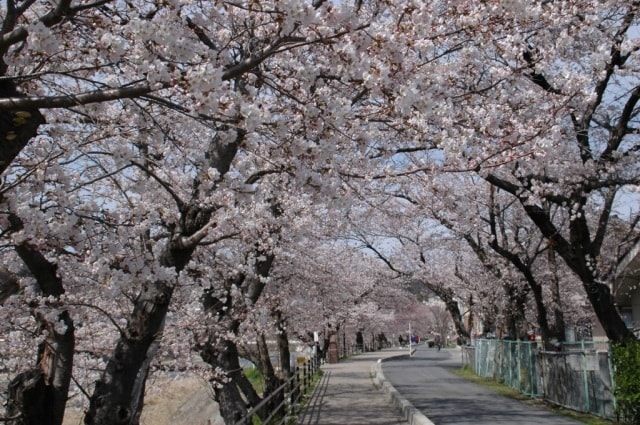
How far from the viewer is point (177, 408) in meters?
25.0

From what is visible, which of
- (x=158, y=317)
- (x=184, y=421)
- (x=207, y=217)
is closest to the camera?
(x=158, y=317)

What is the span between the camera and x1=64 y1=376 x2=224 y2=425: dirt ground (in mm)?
18142

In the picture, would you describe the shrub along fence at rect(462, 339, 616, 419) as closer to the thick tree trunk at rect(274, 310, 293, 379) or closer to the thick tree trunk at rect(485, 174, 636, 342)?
the thick tree trunk at rect(485, 174, 636, 342)

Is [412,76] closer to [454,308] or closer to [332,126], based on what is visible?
[332,126]

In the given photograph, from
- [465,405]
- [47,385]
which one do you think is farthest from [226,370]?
[465,405]

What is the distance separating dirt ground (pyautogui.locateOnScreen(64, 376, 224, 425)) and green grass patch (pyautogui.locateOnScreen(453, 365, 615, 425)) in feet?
25.9

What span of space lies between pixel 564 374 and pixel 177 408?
16380 millimetres

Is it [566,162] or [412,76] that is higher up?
[566,162]

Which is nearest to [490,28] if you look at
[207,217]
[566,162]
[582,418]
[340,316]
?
[207,217]

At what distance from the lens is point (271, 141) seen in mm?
5293

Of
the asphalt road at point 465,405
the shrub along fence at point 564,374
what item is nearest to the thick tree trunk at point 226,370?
the asphalt road at point 465,405

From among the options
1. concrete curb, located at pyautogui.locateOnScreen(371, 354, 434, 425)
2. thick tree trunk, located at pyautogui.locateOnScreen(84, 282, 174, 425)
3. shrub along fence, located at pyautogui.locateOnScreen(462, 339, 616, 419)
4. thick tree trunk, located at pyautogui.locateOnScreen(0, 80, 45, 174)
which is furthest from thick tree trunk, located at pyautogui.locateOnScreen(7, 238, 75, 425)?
shrub along fence, located at pyautogui.locateOnScreen(462, 339, 616, 419)

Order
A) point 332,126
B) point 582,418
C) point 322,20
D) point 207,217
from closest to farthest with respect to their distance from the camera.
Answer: point 322,20 → point 332,126 → point 207,217 → point 582,418

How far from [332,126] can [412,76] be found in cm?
73
